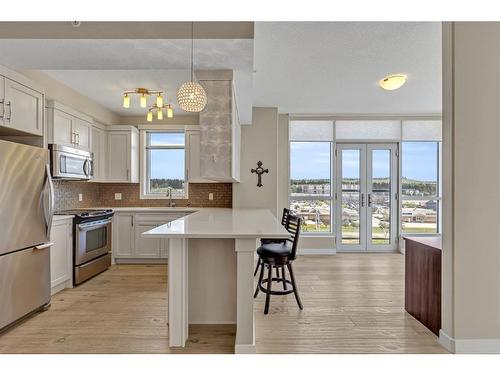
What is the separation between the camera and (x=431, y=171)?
5590mm

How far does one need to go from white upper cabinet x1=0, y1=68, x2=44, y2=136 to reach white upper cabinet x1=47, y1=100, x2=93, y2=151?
0.40 m

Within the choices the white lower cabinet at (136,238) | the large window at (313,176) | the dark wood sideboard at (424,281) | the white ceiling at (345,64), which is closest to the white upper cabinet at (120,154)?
the white lower cabinet at (136,238)

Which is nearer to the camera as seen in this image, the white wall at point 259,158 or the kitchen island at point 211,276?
the kitchen island at point 211,276

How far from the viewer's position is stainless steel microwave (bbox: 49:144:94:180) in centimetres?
348

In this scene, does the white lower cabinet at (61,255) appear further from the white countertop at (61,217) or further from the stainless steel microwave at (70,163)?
the stainless steel microwave at (70,163)

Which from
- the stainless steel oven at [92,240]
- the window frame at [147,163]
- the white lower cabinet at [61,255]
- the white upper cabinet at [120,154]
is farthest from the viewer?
the window frame at [147,163]

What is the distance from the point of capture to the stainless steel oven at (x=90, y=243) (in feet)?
11.9

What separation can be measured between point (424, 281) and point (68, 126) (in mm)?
4240

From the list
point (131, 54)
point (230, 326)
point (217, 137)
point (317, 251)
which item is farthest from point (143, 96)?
point (317, 251)

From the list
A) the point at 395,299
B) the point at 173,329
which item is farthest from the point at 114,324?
the point at 395,299

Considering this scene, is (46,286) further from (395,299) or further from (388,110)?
(388,110)

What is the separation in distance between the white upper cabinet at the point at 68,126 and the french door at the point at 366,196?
161 inches
